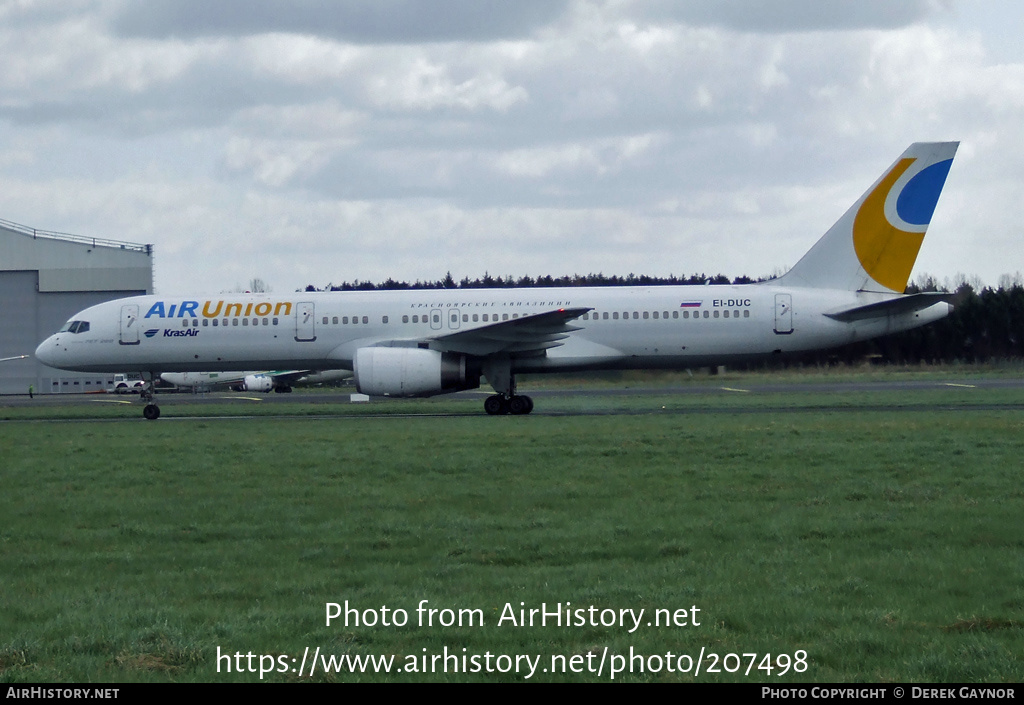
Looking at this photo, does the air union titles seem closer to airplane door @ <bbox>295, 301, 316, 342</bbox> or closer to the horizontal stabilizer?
airplane door @ <bbox>295, 301, 316, 342</bbox>

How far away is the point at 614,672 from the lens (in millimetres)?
5531

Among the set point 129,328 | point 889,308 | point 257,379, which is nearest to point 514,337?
point 889,308

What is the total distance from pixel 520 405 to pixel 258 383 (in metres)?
33.7

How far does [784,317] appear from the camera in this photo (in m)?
27.0

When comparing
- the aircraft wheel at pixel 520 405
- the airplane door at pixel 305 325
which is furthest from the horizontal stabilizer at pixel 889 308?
the airplane door at pixel 305 325

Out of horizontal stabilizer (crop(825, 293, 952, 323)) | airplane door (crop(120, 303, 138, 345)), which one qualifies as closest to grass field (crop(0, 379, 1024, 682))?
horizontal stabilizer (crop(825, 293, 952, 323))

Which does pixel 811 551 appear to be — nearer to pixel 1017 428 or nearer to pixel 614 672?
pixel 614 672

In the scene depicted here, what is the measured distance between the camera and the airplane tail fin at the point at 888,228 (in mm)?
26906

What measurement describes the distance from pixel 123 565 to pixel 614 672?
4606mm

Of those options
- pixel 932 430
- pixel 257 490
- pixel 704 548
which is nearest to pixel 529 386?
pixel 932 430

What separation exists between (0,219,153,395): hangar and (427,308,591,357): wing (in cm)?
4256

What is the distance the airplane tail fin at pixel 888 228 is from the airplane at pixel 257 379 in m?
32.7

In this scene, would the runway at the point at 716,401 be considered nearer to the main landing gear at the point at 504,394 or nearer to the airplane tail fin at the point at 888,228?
the main landing gear at the point at 504,394

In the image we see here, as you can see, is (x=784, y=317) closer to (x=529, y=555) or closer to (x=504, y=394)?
(x=504, y=394)
